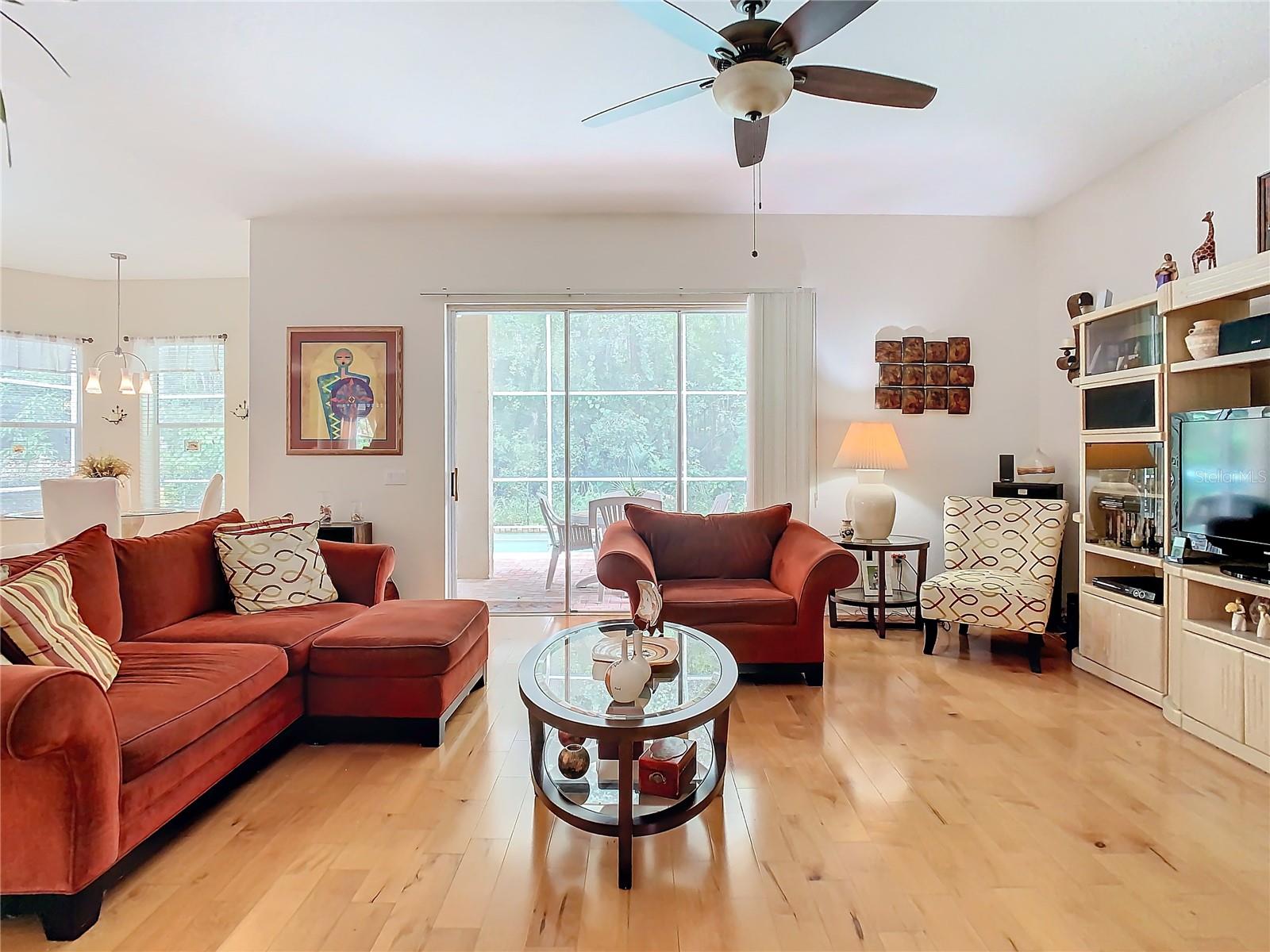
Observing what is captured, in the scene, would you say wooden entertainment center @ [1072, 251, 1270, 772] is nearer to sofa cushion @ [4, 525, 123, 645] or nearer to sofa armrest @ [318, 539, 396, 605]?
sofa armrest @ [318, 539, 396, 605]

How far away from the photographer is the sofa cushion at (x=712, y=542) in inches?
164

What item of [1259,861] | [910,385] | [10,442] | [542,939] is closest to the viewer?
[542,939]

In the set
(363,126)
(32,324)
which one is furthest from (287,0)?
(32,324)

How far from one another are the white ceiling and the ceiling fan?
0.46 m

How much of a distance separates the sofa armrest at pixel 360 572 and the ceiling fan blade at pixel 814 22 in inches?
113

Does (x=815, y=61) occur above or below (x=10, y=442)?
above

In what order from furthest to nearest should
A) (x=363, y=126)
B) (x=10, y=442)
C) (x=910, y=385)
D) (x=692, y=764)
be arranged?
1. (x=10, y=442)
2. (x=910, y=385)
3. (x=363, y=126)
4. (x=692, y=764)

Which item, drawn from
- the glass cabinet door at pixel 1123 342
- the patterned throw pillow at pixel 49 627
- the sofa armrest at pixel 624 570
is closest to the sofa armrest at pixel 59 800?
the patterned throw pillow at pixel 49 627

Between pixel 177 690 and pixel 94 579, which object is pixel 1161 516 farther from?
pixel 94 579

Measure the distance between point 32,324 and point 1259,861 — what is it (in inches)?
337

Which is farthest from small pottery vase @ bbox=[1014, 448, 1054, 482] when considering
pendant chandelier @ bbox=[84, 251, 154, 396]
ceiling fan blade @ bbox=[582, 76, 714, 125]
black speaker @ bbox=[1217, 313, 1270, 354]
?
pendant chandelier @ bbox=[84, 251, 154, 396]

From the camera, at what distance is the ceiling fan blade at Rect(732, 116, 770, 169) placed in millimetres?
2646

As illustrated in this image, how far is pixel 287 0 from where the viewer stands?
8.38ft

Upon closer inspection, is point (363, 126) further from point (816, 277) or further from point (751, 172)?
point (816, 277)
